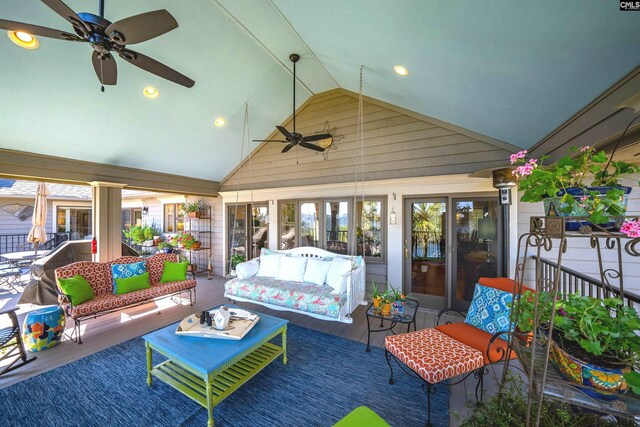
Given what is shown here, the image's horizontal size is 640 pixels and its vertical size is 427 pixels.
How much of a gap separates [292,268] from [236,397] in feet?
7.48

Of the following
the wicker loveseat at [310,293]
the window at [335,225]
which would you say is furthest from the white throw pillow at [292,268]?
the window at [335,225]

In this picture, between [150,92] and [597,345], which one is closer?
[597,345]

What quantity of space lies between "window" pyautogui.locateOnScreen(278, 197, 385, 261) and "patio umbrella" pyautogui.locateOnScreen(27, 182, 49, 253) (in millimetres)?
6298

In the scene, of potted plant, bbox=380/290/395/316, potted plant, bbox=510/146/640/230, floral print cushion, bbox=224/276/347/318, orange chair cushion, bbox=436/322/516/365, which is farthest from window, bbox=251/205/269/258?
potted plant, bbox=510/146/640/230

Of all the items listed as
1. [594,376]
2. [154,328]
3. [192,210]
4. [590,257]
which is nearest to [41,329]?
[154,328]

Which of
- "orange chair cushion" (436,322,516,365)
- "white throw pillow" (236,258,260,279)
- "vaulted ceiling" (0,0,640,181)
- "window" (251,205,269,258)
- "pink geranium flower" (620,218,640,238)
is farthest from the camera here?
Result: "window" (251,205,269,258)

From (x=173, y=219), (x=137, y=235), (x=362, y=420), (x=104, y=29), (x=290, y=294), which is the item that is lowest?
(x=362, y=420)

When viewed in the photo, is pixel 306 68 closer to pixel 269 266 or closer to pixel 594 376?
pixel 269 266

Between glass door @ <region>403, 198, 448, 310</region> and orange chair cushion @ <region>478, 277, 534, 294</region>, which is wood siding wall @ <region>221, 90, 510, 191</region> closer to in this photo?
glass door @ <region>403, 198, 448, 310</region>

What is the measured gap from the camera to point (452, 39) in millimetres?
2141

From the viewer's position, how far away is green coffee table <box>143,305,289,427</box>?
210 cm

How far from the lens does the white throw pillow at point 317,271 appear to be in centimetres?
418

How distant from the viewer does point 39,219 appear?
249 inches

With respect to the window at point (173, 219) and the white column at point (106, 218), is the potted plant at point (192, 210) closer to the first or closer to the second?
the window at point (173, 219)
